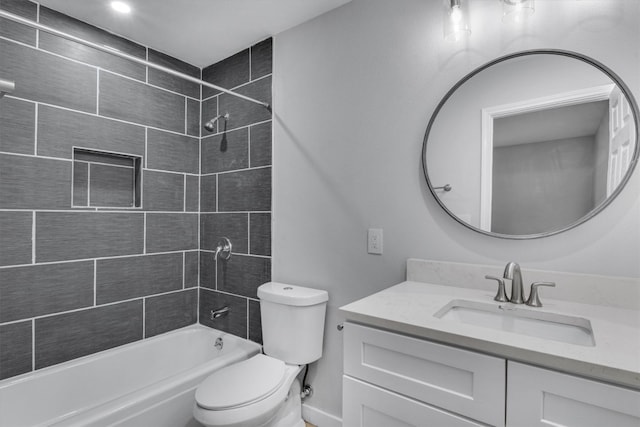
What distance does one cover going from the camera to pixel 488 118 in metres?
1.40

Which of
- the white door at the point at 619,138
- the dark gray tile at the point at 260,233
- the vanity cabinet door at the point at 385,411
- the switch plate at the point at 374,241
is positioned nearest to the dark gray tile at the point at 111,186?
the dark gray tile at the point at 260,233

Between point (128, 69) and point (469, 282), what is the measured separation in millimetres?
2313

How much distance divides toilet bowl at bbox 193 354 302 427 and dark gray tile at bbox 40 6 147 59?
2.05 meters

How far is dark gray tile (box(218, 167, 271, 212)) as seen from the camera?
215 centimetres

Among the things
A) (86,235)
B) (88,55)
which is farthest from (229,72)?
(86,235)

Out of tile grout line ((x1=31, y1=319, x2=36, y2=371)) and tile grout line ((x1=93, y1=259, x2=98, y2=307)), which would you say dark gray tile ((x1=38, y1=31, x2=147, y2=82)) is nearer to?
tile grout line ((x1=93, y1=259, x2=98, y2=307))

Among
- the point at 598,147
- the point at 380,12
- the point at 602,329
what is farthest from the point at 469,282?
the point at 380,12

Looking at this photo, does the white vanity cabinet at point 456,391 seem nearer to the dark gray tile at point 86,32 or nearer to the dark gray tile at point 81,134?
the dark gray tile at point 81,134

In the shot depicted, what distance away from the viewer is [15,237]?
1.68m

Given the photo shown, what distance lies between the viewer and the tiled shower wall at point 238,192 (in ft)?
7.08

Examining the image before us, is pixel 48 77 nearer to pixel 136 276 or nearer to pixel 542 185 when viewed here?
pixel 136 276

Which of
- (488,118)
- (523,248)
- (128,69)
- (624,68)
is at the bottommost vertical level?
(523,248)

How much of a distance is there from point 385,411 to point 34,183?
1.98 metres

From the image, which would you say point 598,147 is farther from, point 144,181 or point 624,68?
point 144,181
